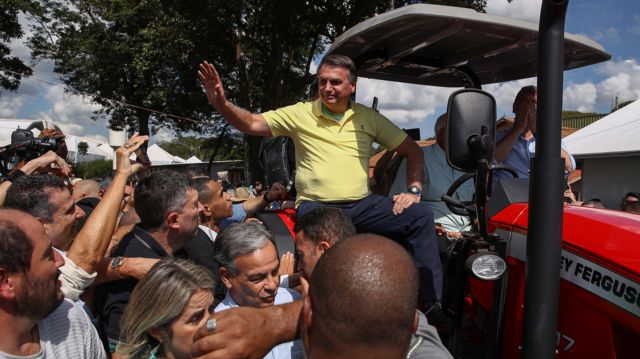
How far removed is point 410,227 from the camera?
2473 millimetres

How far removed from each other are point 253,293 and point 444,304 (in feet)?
2.85

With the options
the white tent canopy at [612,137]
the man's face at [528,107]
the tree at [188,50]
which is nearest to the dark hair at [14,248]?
the man's face at [528,107]

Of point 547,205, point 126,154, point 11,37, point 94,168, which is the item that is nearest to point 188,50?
point 11,37

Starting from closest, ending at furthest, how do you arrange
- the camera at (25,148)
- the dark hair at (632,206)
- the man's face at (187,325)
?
the man's face at (187,325), the camera at (25,148), the dark hair at (632,206)

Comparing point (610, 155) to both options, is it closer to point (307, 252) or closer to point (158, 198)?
point (307, 252)

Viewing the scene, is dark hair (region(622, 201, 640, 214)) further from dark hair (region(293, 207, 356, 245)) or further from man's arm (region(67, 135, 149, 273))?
man's arm (region(67, 135, 149, 273))

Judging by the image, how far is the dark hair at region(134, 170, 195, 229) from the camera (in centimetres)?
267

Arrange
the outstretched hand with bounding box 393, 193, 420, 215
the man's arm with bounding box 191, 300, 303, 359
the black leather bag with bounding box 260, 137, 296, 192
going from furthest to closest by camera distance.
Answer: the black leather bag with bounding box 260, 137, 296, 192 → the outstretched hand with bounding box 393, 193, 420, 215 → the man's arm with bounding box 191, 300, 303, 359

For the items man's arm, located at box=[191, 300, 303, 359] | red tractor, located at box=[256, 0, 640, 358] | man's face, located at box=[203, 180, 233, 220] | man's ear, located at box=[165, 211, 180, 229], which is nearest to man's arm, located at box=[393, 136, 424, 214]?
red tractor, located at box=[256, 0, 640, 358]

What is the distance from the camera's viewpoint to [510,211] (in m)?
2.31

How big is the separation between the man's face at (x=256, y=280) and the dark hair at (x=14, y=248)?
78 cm

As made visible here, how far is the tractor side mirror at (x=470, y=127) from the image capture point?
1892mm

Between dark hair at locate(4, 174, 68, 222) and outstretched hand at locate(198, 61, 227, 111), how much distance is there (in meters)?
0.85

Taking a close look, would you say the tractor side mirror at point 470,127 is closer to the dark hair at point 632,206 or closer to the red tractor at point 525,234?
the red tractor at point 525,234
